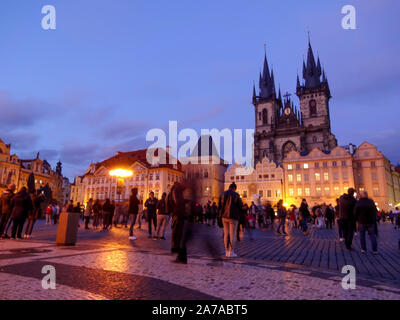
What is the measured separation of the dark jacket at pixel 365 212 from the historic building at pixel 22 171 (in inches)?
2122

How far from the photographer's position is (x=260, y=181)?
5988 cm

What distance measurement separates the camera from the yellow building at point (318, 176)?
54.6 metres

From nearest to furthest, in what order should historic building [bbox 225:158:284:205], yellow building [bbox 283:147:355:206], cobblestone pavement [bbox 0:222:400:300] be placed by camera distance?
1. cobblestone pavement [bbox 0:222:400:300]
2. yellow building [bbox 283:147:355:206]
3. historic building [bbox 225:158:284:205]

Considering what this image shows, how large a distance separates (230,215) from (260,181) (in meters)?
54.9

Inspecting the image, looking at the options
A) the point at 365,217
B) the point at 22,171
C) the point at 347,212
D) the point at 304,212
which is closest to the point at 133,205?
the point at 347,212

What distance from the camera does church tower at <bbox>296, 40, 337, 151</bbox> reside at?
227 ft

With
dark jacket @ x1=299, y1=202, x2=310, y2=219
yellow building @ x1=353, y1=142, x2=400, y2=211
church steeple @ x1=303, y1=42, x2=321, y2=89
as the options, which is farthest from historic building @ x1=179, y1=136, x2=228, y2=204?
church steeple @ x1=303, y1=42, x2=321, y2=89

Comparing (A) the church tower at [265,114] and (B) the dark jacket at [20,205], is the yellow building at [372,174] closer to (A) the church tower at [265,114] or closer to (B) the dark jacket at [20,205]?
(A) the church tower at [265,114]

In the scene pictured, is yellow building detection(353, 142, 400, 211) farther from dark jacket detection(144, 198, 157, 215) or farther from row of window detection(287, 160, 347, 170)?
dark jacket detection(144, 198, 157, 215)

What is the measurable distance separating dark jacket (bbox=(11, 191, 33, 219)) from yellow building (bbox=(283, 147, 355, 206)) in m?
52.5
